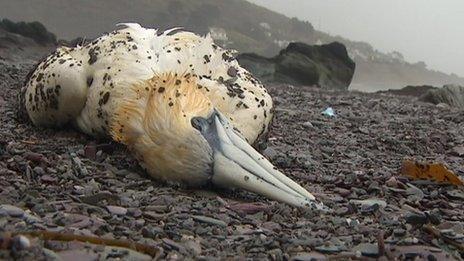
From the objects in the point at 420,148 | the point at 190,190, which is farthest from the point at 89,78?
the point at 420,148

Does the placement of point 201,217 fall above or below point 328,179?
below

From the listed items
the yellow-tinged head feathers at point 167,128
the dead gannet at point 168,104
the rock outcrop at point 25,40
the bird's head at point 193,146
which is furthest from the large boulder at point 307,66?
the bird's head at point 193,146

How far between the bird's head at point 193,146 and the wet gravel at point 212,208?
0.39 feet

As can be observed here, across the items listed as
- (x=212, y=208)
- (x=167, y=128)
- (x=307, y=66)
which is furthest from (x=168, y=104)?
(x=307, y=66)

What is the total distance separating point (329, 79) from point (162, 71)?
82.7 feet

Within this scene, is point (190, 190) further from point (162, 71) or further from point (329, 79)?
point (329, 79)

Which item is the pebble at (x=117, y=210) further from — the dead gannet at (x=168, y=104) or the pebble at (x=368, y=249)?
the pebble at (x=368, y=249)

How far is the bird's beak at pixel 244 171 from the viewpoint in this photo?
14.9 feet

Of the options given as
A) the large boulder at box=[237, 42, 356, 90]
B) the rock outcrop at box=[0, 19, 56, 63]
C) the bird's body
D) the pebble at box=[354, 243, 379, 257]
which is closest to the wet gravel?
the pebble at box=[354, 243, 379, 257]

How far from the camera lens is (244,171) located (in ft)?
15.2

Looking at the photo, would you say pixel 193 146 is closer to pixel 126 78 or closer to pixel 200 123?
pixel 200 123

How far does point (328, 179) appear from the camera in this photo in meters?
5.71

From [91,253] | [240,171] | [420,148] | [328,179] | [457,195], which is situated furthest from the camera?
[420,148]

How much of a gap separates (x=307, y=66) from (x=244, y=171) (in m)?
25.3
